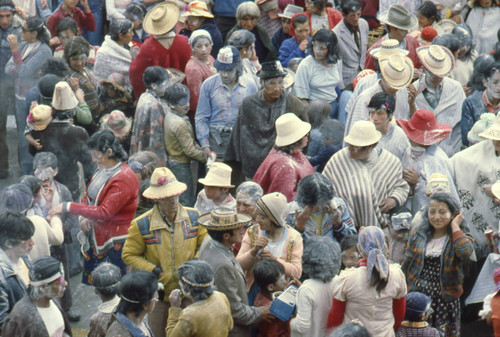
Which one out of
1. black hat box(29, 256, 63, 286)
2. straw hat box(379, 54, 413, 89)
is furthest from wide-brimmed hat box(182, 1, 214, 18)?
black hat box(29, 256, 63, 286)

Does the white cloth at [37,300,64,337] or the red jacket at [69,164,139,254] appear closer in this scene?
the white cloth at [37,300,64,337]

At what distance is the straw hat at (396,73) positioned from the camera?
30.6 feet

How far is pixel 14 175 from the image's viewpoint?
1159cm

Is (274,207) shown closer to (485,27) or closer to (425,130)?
(425,130)

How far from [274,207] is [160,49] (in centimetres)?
422

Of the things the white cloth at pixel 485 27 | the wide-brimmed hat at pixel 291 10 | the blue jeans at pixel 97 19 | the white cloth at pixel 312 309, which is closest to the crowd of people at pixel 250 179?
the white cloth at pixel 312 309

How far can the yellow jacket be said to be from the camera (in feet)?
23.1

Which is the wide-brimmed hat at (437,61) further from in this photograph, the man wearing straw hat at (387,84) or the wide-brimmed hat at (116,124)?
the wide-brimmed hat at (116,124)

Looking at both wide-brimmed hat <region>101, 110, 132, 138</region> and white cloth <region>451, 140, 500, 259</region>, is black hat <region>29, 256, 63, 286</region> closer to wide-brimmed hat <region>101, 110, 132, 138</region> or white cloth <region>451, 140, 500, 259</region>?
wide-brimmed hat <region>101, 110, 132, 138</region>

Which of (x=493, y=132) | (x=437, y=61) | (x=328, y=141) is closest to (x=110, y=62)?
(x=328, y=141)

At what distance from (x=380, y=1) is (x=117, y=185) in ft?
21.9

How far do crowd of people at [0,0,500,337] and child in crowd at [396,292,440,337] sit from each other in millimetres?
16

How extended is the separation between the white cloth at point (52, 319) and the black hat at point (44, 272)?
185 mm

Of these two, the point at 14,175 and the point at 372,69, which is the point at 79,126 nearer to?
the point at 14,175
